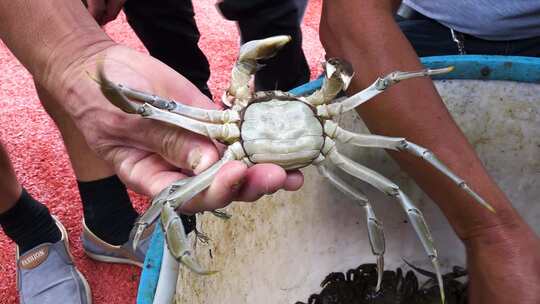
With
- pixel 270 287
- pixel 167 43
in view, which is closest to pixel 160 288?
pixel 270 287

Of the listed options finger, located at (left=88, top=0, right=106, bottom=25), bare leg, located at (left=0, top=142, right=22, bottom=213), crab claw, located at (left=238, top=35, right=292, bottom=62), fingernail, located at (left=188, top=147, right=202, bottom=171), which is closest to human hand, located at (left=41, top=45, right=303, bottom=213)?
fingernail, located at (left=188, top=147, right=202, bottom=171)

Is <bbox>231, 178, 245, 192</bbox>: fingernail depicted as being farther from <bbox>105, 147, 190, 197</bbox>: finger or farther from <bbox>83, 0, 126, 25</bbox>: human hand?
<bbox>83, 0, 126, 25</bbox>: human hand

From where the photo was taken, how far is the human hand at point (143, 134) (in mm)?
854

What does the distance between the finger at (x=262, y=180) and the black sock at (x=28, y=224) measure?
963mm

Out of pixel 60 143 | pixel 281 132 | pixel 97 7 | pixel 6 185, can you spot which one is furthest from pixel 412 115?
pixel 60 143

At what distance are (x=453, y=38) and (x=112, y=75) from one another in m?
0.91

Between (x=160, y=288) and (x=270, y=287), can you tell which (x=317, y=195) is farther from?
(x=160, y=288)

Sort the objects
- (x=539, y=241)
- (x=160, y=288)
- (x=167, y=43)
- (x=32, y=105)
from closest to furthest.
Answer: (x=160, y=288) → (x=539, y=241) → (x=167, y=43) → (x=32, y=105)

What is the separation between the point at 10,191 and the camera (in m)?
1.51

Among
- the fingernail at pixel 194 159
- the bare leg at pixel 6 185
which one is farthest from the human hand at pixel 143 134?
the bare leg at pixel 6 185

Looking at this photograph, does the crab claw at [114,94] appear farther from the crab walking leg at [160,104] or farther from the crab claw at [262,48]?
the crab claw at [262,48]

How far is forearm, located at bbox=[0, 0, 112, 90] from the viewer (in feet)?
3.18

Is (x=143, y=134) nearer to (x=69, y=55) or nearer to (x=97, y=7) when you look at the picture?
(x=69, y=55)

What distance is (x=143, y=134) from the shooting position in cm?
88
